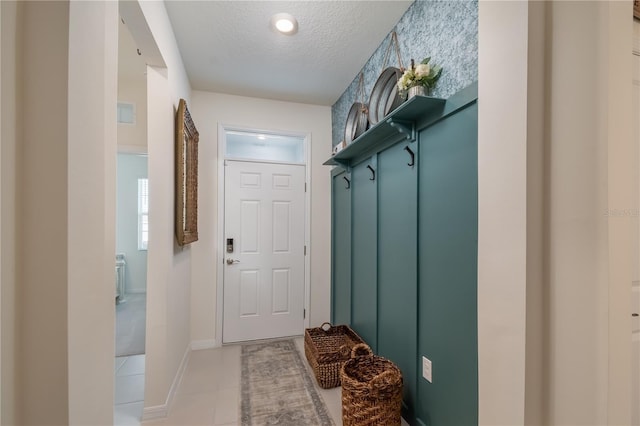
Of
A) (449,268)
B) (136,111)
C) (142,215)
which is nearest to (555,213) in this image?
(449,268)

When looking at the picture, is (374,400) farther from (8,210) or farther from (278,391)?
(8,210)

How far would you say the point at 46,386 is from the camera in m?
0.54

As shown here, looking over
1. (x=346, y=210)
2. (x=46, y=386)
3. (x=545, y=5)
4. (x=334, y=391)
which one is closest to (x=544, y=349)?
(x=545, y=5)

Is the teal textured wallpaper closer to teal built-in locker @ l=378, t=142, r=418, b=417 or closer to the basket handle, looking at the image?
teal built-in locker @ l=378, t=142, r=418, b=417

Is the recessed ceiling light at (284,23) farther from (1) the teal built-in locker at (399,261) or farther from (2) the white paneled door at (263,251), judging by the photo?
(2) the white paneled door at (263,251)

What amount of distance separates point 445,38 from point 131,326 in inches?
169

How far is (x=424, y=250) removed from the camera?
1.66m

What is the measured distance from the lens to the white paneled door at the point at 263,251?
309 cm

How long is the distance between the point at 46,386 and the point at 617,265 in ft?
3.95

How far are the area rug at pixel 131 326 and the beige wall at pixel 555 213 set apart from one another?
3246 millimetres

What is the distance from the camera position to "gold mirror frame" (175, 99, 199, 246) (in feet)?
6.84

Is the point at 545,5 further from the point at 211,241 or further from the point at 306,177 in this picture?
the point at 211,241

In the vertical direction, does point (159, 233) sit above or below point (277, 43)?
below

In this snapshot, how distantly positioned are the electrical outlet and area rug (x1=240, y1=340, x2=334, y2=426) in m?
0.71
